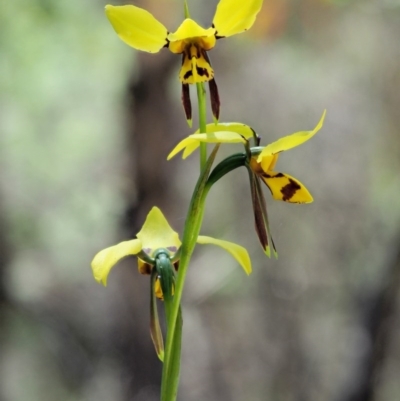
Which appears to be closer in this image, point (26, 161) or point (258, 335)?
point (26, 161)

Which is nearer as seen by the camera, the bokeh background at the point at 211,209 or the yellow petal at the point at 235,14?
the yellow petal at the point at 235,14

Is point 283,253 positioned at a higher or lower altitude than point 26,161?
lower

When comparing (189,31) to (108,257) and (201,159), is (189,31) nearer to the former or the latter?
(201,159)

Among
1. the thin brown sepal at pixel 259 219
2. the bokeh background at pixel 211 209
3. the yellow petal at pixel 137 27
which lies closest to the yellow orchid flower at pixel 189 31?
the yellow petal at pixel 137 27

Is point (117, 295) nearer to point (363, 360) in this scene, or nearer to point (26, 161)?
point (26, 161)

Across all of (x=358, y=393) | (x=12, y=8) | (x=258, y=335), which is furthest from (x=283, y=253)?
(x=12, y=8)

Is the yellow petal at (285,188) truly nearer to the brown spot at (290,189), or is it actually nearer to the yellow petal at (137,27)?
the brown spot at (290,189)

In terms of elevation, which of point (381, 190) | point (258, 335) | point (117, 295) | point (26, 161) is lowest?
point (258, 335)

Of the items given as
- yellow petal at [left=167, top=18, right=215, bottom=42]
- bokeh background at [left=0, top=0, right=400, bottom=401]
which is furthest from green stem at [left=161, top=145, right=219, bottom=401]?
bokeh background at [left=0, top=0, right=400, bottom=401]
